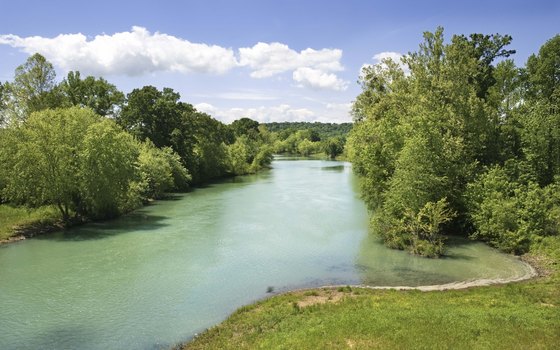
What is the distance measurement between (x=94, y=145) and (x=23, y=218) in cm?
884

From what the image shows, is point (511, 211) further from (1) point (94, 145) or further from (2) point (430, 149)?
(1) point (94, 145)

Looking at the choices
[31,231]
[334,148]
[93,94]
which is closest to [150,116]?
[93,94]

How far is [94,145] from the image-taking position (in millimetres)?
36969

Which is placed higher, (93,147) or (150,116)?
(150,116)

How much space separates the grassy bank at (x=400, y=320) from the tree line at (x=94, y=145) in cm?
2464

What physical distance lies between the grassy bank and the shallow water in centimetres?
246

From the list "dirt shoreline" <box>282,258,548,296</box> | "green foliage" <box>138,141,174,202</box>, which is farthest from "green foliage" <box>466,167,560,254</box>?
"green foliage" <box>138,141,174,202</box>

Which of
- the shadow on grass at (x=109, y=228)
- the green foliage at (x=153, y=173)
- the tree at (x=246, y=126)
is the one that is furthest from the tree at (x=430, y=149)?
the tree at (x=246, y=126)

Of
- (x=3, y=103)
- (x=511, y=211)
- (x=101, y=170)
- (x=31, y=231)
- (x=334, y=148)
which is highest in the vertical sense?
(x=3, y=103)

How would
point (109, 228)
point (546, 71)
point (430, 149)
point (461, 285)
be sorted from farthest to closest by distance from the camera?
point (546, 71) → point (109, 228) → point (430, 149) → point (461, 285)

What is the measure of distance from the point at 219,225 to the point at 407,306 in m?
24.0

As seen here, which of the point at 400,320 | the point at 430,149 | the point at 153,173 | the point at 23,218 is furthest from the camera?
the point at 153,173

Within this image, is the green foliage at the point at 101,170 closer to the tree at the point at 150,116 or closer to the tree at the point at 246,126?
the tree at the point at 150,116

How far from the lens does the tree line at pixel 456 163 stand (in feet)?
90.7
